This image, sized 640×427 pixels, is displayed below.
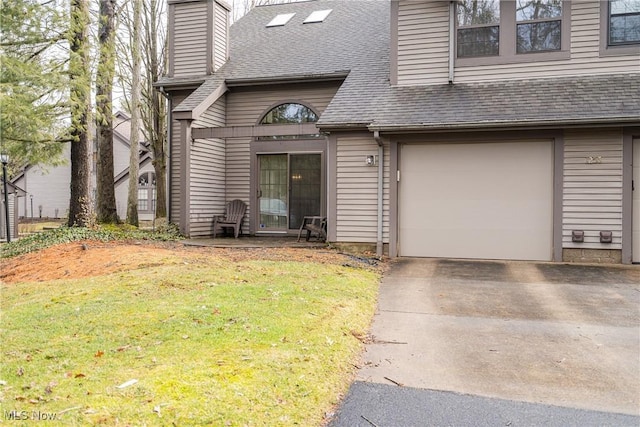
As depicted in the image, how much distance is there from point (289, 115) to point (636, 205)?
24.3 feet

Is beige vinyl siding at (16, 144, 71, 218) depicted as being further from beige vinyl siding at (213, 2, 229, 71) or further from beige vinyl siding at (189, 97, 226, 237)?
beige vinyl siding at (189, 97, 226, 237)

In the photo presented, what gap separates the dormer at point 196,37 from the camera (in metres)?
11.9

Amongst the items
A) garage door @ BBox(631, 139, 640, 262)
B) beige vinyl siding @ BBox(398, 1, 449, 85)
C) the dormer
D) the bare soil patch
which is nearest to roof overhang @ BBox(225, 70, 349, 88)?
the dormer

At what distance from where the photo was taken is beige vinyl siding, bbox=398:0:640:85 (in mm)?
8172

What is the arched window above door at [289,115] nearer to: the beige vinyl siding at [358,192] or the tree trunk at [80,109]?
the beige vinyl siding at [358,192]

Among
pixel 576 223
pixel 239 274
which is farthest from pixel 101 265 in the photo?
pixel 576 223

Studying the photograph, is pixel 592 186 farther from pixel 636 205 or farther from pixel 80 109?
pixel 80 109

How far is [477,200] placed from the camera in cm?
837

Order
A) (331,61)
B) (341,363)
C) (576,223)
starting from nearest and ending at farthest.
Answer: (341,363)
(576,223)
(331,61)

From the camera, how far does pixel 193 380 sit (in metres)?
2.86

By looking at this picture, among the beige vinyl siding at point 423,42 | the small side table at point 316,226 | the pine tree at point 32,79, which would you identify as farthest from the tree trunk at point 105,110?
the beige vinyl siding at point 423,42

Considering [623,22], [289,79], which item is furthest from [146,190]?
[623,22]

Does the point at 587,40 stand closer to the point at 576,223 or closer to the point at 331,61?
the point at 576,223

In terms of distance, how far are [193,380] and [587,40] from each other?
28.3ft
